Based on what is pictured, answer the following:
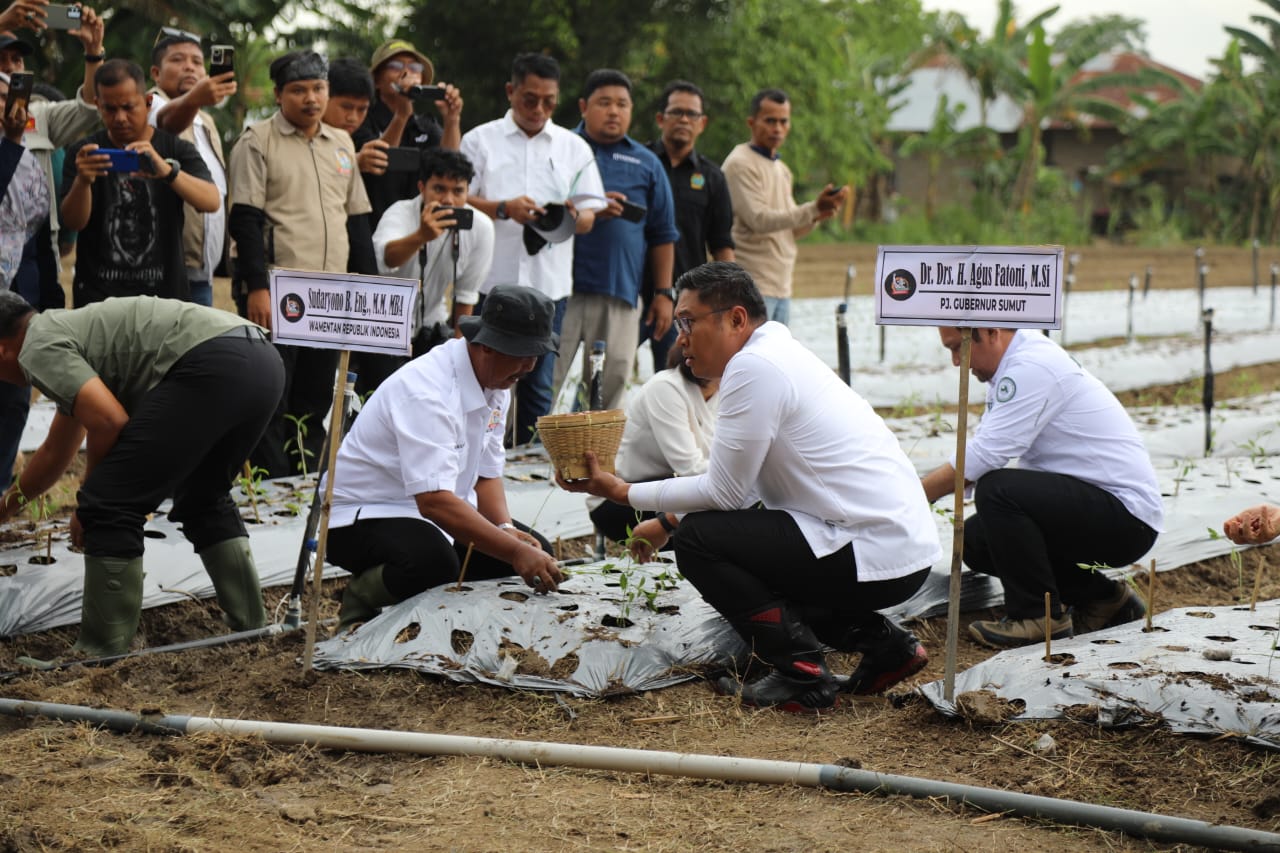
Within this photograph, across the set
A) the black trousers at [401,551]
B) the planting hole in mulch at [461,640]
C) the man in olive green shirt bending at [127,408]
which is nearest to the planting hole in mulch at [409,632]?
the planting hole in mulch at [461,640]

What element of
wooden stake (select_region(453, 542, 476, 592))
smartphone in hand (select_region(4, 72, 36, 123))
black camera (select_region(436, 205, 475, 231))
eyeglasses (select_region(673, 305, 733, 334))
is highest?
smartphone in hand (select_region(4, 72, 36, 123))

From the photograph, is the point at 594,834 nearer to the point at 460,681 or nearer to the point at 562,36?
the point at 460,681

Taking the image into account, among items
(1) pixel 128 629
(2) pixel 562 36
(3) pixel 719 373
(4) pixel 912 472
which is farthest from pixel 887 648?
(2) pixel 562 36

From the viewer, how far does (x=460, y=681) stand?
13.2ft

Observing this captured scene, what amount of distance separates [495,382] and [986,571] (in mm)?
1862

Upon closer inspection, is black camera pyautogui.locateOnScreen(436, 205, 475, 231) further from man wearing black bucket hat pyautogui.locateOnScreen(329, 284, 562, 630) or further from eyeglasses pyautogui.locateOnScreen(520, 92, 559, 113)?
man wearing black bucket hat pyautogui.locateOnScreen(329, 284, 562, 630)

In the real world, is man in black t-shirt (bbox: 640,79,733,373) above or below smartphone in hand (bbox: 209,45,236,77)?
below

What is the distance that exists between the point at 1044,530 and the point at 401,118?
3714 millimetres

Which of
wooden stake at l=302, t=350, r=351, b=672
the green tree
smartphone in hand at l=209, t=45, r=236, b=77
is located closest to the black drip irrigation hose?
wooden stake at l=302, t=350, r=351, b=672

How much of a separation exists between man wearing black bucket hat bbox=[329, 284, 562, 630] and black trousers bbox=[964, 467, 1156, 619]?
4.68 ft

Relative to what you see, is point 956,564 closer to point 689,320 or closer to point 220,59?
point 689,320

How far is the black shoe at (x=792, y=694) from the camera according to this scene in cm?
391

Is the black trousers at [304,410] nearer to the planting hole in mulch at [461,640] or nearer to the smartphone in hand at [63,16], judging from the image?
the smartphone in hand at [63,16]

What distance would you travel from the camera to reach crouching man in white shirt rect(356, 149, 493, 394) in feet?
19.3
